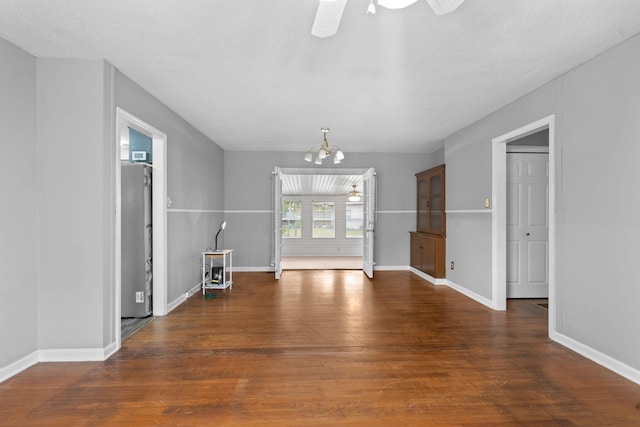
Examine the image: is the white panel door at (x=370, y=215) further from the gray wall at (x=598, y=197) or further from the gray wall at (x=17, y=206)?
the gray wall at (x=17, y=206)

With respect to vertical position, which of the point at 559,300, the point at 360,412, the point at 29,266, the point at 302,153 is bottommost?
the point at 360,412

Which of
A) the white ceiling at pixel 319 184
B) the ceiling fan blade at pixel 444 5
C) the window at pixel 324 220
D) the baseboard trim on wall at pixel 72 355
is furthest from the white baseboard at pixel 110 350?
the window at pixel 324 220

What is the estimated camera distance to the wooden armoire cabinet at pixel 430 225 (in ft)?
18.1

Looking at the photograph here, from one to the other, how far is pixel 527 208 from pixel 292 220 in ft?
25.6

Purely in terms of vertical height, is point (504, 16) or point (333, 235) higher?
point (504, 16)

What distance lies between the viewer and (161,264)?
12.4 ft

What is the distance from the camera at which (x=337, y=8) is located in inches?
64.9

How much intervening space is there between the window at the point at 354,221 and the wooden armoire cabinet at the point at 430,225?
448 centimetres

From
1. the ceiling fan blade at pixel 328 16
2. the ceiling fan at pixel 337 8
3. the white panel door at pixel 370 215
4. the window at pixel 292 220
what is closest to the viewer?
the ceiling fan at pixel 337 8

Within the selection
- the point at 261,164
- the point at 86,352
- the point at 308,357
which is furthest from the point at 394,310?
the point at 261,164

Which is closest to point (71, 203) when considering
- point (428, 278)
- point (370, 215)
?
point (370, 215)

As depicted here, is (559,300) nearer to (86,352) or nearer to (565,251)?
(565,251)

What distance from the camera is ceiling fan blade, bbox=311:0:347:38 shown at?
5.32 ft

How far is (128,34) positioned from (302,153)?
4.48 metres
